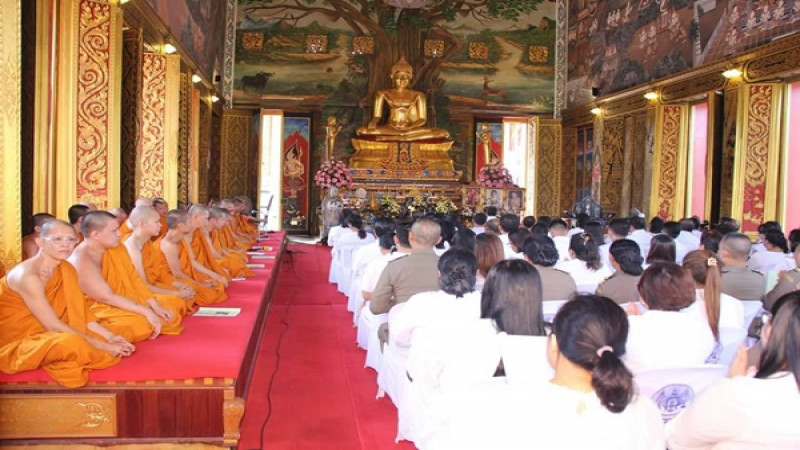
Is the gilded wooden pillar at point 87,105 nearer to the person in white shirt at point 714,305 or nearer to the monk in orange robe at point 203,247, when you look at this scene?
the monk in orange robe at point 203,247

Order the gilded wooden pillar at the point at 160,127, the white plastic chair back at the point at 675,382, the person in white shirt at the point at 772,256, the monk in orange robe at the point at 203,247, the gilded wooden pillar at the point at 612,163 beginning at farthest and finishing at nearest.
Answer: the gilded wooden pillar at the point at 612,163 → the gilded wooden pillar at the point at 160,127 → the monk in orange robe at the point at 203,247 → the person in white shirt at the point at 772,256 → the white plastic chair back at the point at 675,382

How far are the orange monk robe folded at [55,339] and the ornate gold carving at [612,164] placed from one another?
13.6m

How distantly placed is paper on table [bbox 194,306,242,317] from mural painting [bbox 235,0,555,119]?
1283cm

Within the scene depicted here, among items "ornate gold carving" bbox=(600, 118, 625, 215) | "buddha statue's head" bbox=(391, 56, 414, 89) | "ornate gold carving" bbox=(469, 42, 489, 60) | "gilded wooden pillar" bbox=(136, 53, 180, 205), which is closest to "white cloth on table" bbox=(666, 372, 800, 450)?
"gilded wooden pillar" bbox=(136, 53, 180, 205)

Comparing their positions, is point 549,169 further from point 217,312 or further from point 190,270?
point 217,312

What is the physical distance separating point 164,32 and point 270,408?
712cm

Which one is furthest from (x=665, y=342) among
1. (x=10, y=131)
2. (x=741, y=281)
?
(x=10, y=131)

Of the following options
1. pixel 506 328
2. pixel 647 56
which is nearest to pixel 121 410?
pixel 506 328

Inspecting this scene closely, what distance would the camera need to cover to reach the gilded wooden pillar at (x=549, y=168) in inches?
735

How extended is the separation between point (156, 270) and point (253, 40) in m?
13.0

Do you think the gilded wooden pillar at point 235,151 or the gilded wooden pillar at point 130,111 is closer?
the gilded wooden pillar at point 130,111

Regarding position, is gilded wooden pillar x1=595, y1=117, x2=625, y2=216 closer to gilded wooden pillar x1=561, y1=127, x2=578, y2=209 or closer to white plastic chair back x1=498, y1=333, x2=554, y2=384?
gilded wooden pillar x1=561, y1=127, x2=578, y2=209

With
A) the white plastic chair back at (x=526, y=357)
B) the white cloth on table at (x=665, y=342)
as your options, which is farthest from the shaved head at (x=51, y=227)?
the white cloth on table at (x=665, y=342)

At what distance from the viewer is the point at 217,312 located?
5746 mm
